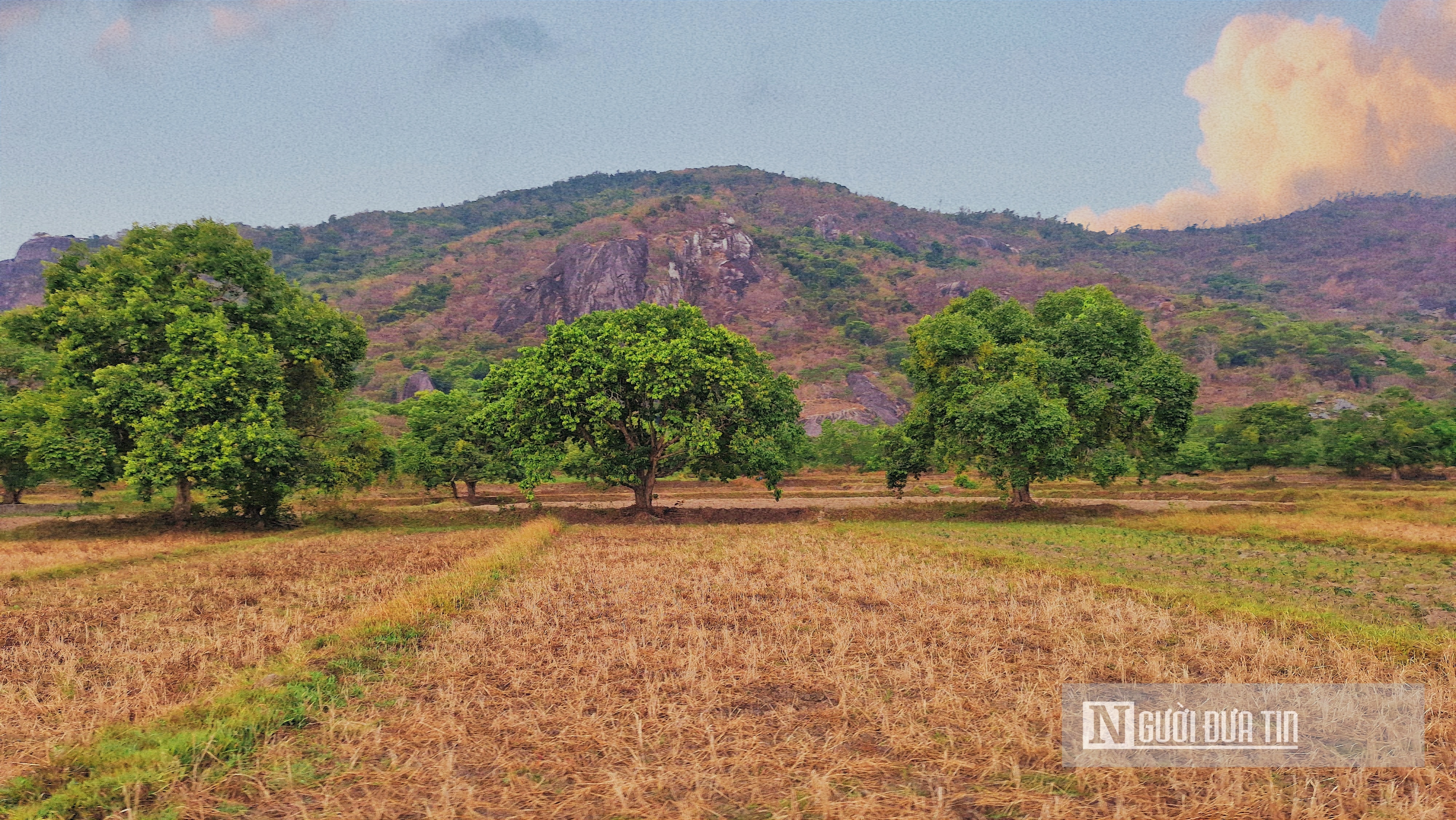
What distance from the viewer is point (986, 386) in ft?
122

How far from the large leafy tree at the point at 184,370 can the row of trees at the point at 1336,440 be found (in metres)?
82.2

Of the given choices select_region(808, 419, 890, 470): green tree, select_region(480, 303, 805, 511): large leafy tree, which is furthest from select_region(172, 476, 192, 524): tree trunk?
select_region(808, 419, 890, 470): green tree

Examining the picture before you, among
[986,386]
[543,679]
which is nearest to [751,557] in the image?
[543,679]

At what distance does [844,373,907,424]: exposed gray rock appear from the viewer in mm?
174375

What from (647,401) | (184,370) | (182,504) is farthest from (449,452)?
(647,401)

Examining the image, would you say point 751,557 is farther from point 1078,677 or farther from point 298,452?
point 298,452

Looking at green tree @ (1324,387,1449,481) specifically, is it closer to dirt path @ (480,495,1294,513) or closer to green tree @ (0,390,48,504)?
dirt path @ (480,495,1294,513)

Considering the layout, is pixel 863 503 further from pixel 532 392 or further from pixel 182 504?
pixel 182 504

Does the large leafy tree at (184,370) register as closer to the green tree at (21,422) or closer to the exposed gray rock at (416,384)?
the green tree at (21,422)

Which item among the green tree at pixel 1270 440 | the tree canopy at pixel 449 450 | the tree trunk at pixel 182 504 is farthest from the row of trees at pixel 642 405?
the green tree at pixel 1270 440

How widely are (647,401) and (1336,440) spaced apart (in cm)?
8613

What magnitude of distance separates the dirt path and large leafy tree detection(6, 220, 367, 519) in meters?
13.6

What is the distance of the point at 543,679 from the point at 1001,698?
6610mm

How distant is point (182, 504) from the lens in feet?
104
